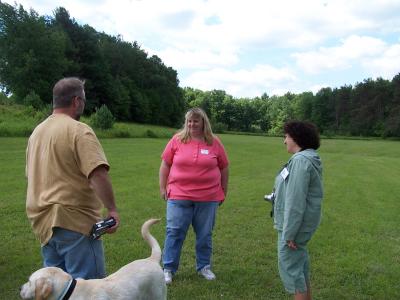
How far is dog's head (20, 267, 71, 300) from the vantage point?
3045 mm

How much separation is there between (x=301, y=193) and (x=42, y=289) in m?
2.32

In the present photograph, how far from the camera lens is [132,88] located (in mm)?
77750

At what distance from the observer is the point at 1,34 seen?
187 ft

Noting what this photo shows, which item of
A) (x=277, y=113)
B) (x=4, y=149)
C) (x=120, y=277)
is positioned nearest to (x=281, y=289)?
(x=120, y=277)

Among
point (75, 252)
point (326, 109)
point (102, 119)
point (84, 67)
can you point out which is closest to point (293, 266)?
point (75, 252)

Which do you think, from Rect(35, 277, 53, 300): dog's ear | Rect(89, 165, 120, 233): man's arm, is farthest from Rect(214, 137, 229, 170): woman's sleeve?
Rect(35, 277, 53, 300): dog's ear

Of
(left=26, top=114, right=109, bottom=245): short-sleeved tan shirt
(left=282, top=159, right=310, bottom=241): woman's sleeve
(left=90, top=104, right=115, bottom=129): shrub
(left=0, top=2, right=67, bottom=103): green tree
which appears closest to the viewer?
(left=26, top=114, right=109, bottom=245): short-sleeved tan shirt

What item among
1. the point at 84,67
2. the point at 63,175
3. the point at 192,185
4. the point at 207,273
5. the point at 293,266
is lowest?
the point at 207,273

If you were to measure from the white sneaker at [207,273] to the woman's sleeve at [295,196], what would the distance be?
2.05 meters

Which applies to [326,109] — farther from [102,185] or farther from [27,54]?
[102,185]

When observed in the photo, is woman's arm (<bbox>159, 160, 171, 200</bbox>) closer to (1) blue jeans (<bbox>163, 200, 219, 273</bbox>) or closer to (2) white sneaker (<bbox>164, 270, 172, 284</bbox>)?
(1) blue jeans (<bbox>163, 200, 219, 273</bbox>)

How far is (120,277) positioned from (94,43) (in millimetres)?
68199

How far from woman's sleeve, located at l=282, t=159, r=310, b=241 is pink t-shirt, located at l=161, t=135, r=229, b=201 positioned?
1751 millimetres

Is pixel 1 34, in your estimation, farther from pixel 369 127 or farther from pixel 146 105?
pixel 369 127
